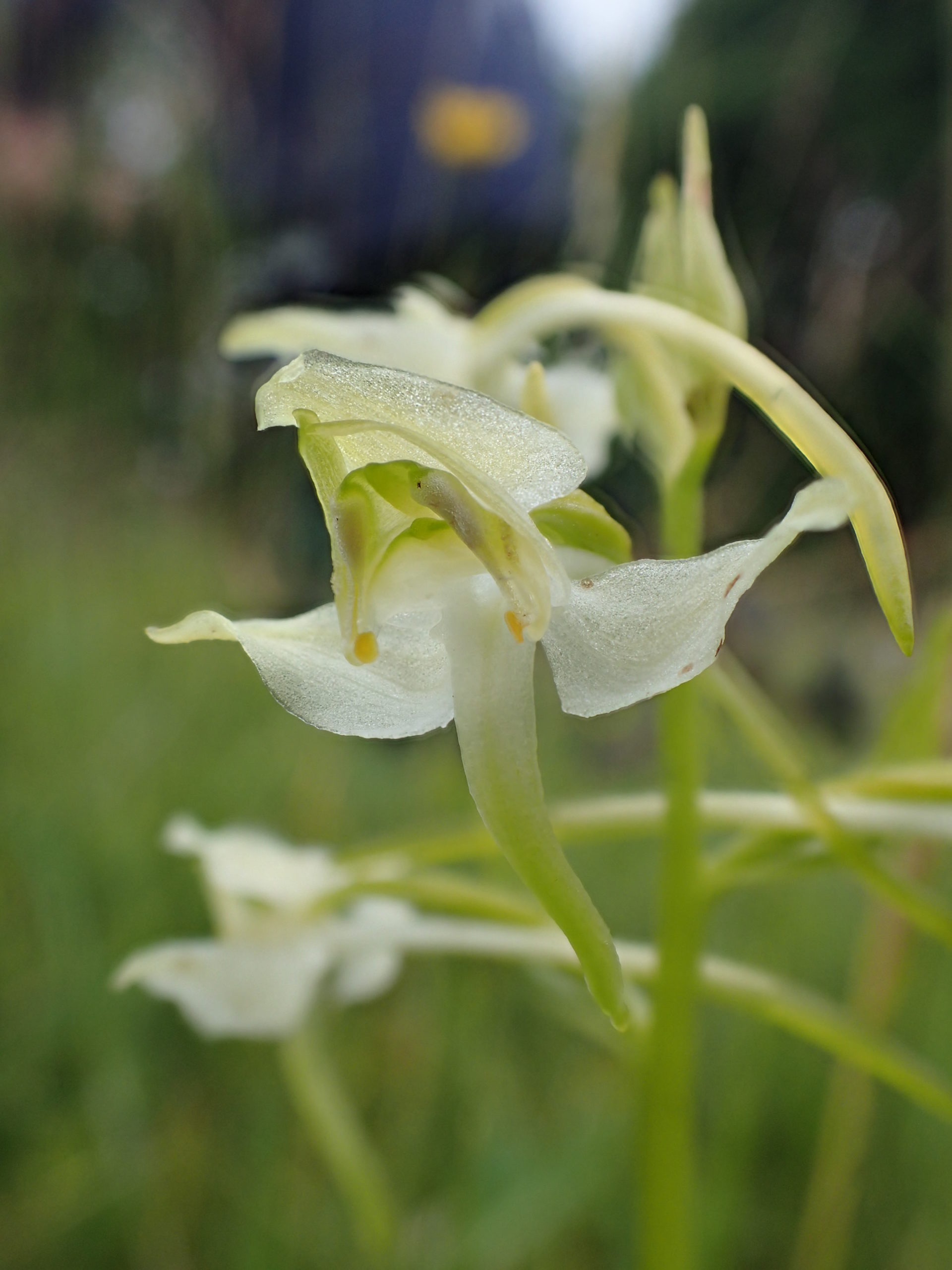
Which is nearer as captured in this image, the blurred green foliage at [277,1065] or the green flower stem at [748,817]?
the green flower stem at [748,817]

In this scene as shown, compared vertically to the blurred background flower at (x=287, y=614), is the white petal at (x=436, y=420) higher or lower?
higher

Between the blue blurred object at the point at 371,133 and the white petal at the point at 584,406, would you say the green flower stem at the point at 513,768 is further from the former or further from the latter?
the blue blurred object at the point at 371,133

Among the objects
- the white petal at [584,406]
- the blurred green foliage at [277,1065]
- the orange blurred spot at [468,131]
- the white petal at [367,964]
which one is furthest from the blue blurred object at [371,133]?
the white petal at [367,964]

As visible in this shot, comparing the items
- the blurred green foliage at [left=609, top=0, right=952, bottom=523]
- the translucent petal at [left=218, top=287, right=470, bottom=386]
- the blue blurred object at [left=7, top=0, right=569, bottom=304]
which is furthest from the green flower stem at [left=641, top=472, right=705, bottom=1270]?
the blurred green foliage at [left=609, top=0, right=952, bottom=523]

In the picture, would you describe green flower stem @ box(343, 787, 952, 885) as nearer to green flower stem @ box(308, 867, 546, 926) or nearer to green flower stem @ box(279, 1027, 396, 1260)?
green flower stem @ box(308, 867, 546, 926)

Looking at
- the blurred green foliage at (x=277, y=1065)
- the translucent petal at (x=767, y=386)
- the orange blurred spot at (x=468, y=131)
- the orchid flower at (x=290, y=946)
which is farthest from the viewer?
the orange blurred spot at (x=468, y=131)

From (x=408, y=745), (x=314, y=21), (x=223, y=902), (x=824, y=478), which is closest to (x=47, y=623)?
(x=408, y=745)
